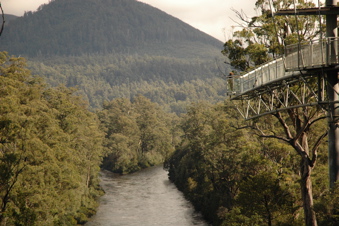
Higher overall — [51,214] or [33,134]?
[33,134]

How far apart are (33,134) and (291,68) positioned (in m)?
27.4

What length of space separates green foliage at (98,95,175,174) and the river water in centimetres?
1364

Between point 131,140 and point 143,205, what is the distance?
168 ft

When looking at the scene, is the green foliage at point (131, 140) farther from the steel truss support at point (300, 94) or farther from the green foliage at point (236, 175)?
the steel truss support at point (300, 94)

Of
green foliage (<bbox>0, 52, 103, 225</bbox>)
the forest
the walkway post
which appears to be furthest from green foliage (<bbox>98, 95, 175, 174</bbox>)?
the walkway post

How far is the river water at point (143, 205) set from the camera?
52844mm

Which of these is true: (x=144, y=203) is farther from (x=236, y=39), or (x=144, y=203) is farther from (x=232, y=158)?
(x=236, y=39)

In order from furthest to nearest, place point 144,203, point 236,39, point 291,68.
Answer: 1. point 144,203
2. point 236,39
3. point 291,68

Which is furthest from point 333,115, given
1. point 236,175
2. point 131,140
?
point 131,140

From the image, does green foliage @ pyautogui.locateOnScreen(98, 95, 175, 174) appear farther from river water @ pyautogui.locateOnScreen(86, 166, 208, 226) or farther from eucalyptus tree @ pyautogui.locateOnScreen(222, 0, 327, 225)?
eucalyptus tree @ pyautogui.locateOnScreen(222, 0, 327, 225)

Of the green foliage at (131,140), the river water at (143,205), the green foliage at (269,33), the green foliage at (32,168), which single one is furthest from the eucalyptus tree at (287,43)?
the green foliage at (131,140)

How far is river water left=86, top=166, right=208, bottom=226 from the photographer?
52.8 m

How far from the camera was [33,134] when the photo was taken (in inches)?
1598

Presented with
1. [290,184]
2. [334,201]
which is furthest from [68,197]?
[334,201]
